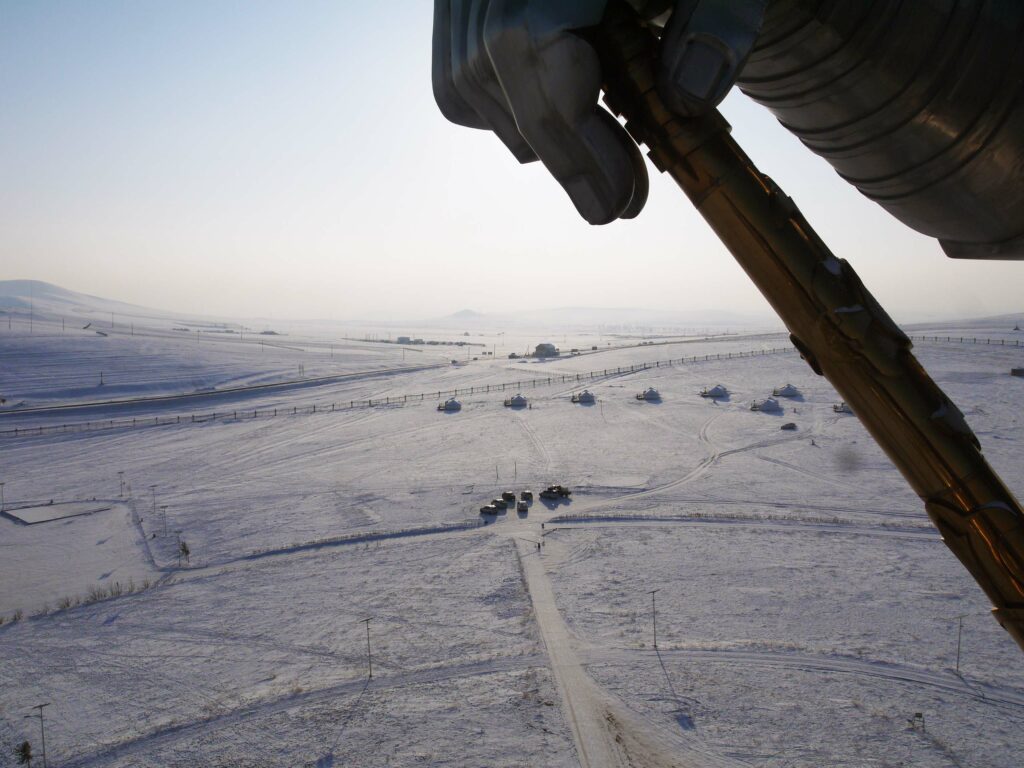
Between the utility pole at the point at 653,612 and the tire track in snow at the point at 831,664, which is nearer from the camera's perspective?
the tire track in snow at the point at 831,664

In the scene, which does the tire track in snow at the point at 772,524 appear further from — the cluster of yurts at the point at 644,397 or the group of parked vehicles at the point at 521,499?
the cluster of yurts at the point at 644,397

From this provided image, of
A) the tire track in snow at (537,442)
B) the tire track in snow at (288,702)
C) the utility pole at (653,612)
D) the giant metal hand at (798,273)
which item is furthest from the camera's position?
the tire track in snow at (537,442)

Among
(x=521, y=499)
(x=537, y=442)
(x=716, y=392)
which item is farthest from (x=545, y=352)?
(x=521, y=499)

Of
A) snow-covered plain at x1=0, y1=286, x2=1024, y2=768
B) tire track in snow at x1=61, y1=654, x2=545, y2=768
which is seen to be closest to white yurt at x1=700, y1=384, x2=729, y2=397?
snow-covered plain at x1=0, y1=286, x2=1024, y2=768

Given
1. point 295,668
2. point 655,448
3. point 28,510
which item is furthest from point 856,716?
point 28,510

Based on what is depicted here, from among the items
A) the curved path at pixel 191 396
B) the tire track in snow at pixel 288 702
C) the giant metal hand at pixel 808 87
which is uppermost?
the giant metal hand at pixel 808 87

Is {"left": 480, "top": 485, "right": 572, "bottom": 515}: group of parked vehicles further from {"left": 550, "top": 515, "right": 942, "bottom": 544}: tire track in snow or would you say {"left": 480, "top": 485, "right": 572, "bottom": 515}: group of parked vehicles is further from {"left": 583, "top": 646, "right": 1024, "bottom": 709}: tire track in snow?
{"left": 583, "top": 646, "right": 1024, "bottom": 709}: tire track in snow

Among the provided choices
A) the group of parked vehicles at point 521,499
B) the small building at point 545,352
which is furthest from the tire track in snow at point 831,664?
the small building at point 545,352
